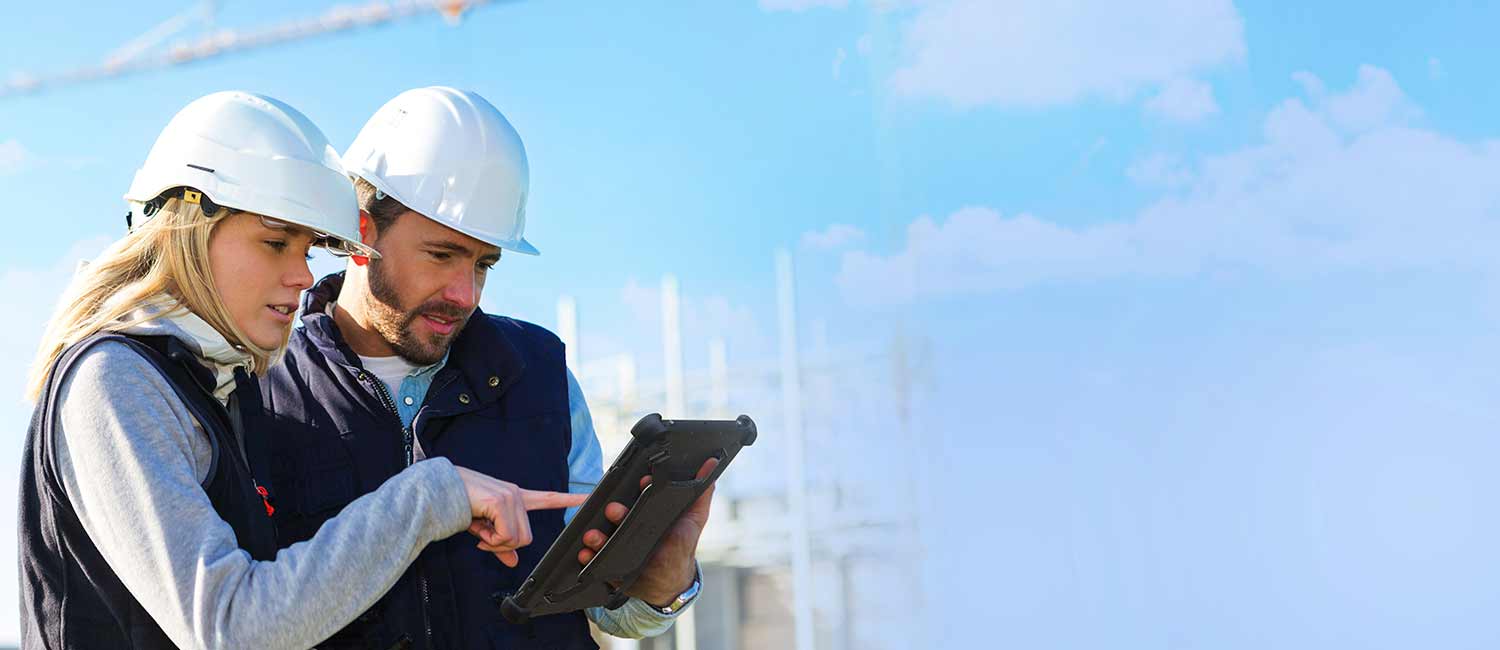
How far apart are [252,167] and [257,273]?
0.19 meters

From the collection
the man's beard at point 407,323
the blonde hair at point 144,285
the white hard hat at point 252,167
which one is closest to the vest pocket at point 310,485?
the man's beard at point 407,323

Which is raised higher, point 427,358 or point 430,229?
point 430,229

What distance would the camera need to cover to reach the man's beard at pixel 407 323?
2.84 m

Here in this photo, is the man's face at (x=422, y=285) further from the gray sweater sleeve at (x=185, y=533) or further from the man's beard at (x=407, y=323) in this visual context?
the gray sweater sleeve at (x=185, y=533)

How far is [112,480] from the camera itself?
1.75m

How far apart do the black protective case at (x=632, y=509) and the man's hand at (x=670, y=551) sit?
0.04 feet

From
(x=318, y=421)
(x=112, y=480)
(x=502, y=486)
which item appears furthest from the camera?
(x=318, y=421)

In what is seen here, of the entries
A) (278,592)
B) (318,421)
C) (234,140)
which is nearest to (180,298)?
(234,140)

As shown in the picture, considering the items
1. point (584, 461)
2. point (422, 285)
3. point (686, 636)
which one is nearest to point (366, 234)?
point (422, 285)

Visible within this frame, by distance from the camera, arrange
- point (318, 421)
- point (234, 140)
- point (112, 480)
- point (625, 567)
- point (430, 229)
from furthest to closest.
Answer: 1. point (430, 229)
2. point (318, 421)
3. point (625, 567)
4. point (234, 140)
5. point (112, 480)

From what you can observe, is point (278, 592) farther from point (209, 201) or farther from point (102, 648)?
point (209, 201)

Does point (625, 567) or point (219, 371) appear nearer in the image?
point (219, 371)

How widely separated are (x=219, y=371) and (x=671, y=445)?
2.26ft

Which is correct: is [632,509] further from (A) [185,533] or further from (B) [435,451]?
(A) [185,533]
